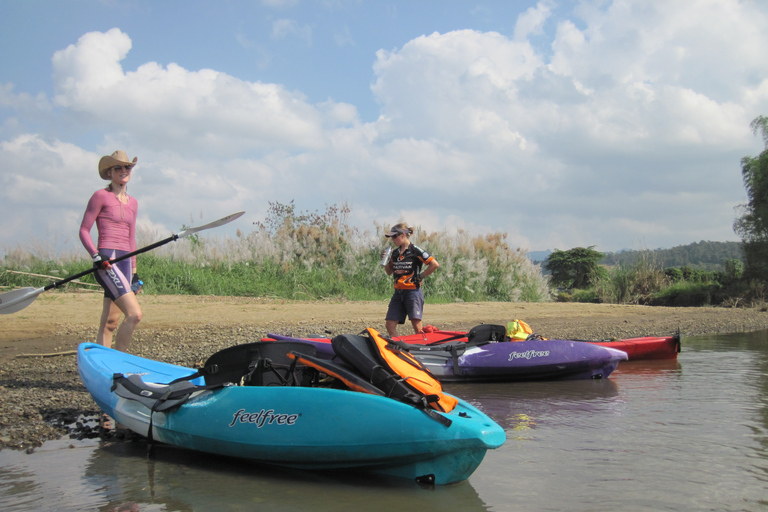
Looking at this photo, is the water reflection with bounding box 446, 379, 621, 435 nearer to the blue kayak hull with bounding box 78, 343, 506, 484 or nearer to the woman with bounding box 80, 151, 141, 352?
Answer: the blue kayak hull with bounding box 78, 343, 506, 484

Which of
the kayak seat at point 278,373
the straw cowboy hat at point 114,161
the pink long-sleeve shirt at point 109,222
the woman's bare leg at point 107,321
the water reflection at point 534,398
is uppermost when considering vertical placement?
the straw cowboy hat at point 114,161

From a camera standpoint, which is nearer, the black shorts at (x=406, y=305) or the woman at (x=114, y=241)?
the woman at (x=114, y=241)

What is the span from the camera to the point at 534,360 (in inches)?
257

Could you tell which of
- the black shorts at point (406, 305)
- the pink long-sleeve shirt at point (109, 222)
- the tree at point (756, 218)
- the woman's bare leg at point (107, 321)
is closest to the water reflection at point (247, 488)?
the woman's bare leg at point (107, 321)

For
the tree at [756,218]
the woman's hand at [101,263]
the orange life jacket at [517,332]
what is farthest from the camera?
the tree at [756,218]

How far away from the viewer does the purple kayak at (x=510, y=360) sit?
6496 mm

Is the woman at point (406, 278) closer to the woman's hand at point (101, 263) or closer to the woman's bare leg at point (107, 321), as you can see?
the woman's bare leg at point (107, 321)

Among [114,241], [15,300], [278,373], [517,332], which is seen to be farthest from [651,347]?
[15,300]

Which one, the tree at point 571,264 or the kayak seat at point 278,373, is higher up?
the tree at point 571,264

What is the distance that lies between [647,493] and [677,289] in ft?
61.6

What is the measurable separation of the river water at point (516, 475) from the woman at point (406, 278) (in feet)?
8.41

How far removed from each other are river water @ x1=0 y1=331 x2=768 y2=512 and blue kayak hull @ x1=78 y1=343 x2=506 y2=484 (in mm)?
129

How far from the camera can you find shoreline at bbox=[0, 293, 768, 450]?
4992 millimetres

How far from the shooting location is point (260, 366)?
150 inches
